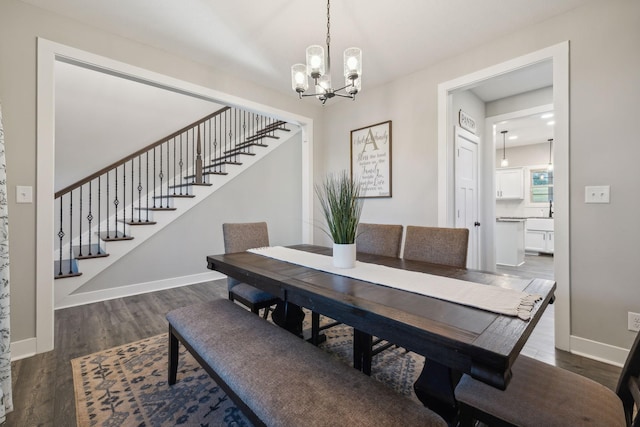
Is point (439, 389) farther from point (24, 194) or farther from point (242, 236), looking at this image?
point (24, 194)

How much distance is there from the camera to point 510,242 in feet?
17.7

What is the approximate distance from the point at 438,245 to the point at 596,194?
1.28m

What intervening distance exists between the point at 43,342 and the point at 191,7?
9.16 ft

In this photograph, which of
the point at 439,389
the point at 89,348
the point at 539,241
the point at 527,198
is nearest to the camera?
the point at 439,389

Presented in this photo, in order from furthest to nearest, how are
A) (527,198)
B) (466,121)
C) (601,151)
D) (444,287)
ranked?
(527,198) < (466,121) < (601,151) < (444,287)

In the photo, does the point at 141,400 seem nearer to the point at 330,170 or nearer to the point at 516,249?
the point at 330,170

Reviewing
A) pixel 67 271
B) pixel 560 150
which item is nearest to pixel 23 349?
pixel 67 271

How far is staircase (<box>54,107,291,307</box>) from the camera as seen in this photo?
343 centimetres

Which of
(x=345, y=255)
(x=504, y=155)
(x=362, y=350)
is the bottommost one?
(x=362, y=350)

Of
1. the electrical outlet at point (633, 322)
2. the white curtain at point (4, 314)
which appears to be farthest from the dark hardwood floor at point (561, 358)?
the white curtain at point (4, 314)

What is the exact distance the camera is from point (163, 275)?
3.88 metres

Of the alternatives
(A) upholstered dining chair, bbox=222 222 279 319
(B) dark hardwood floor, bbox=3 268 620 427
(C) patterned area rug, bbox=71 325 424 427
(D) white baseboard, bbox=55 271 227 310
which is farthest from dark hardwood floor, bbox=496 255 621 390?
(D) white baseboard, bbox=55 271 227 310

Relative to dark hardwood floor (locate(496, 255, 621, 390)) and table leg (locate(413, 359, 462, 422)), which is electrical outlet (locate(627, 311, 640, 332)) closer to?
dark hardwood floor (locate(496, 255, 621, 390))

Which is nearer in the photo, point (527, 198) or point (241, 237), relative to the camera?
point (241, 237)
